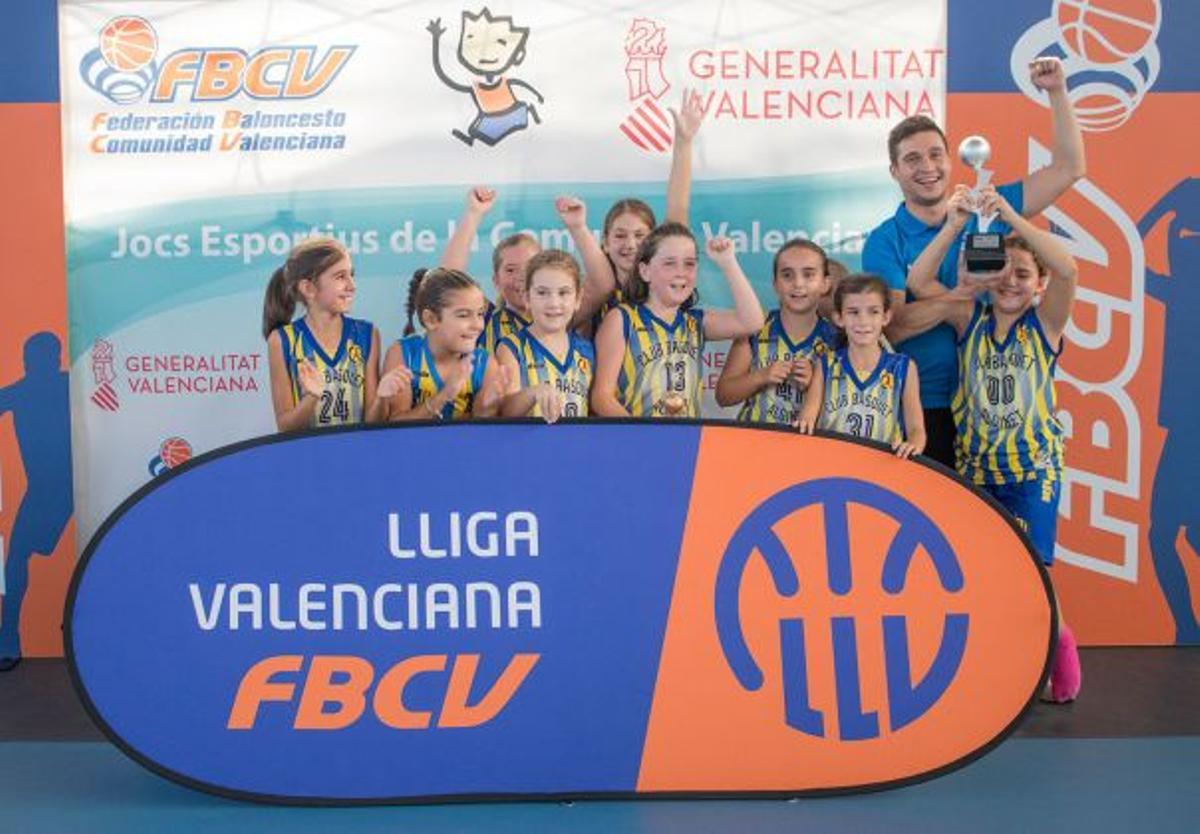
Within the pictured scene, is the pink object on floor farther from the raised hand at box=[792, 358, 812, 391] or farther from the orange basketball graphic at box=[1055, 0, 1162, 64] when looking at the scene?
the orange basketball graphic at box=[1055, 0, 1162, 64]

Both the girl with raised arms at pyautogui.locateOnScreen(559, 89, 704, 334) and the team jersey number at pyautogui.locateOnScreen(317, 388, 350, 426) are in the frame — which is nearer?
the team jersey number at pyautogui.locateOnScreen(317, 388, 350, 426)

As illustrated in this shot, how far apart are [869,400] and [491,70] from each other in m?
1.77

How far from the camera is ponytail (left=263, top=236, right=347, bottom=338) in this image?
A: 417 cm

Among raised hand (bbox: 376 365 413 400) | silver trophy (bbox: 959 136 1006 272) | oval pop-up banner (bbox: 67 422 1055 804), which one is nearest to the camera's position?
oval pop-up banner (bbox: 67 422 1055 804)

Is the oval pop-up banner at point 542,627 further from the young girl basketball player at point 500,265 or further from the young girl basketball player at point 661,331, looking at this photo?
the young girl basketball player at point 500,265

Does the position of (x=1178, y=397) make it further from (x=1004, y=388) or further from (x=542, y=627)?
(x=542, y=627)

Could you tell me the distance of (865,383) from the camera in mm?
4109

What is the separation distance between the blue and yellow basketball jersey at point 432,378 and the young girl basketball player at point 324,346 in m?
0.19

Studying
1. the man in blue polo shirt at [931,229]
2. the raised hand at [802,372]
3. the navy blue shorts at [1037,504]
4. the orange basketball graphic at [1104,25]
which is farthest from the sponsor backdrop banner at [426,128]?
the navy blue shorts at [1037,504]

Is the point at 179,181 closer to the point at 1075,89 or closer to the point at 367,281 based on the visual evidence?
the point at 367,281

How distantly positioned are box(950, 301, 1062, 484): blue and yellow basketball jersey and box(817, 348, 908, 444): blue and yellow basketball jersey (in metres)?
0.33

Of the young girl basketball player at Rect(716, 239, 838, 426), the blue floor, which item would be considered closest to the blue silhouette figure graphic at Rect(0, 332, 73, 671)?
the blue floor

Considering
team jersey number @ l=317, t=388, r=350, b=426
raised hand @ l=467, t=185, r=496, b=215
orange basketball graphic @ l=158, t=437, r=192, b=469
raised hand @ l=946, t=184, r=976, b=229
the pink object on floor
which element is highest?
raised hand @ l=467, t=185, r=496, b=215

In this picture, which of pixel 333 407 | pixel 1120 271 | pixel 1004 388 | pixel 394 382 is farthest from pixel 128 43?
pixel 1120 271
